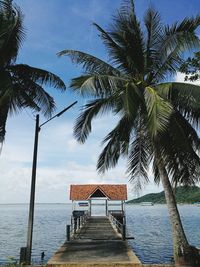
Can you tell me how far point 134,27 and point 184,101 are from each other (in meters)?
4.06

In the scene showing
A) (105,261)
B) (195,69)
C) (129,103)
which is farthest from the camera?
(105,261)

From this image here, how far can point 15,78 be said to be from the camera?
15891 mm

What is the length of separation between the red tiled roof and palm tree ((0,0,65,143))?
1985 centimetres

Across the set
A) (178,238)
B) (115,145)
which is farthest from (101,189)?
(178,238)

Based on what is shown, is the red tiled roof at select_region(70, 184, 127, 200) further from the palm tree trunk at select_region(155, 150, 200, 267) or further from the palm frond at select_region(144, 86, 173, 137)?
the palm frond at select_region(144, 86, 173, 137)

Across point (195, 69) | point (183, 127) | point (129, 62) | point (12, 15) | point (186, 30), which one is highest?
point (12, 15)

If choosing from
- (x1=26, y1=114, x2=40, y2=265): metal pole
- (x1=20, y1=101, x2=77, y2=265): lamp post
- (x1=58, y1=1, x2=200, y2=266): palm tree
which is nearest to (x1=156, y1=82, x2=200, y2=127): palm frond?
(x1=58, y1=1, x2=200, y2=266): palm tree

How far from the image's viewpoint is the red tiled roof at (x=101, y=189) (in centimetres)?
3528

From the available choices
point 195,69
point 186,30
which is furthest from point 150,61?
point 195,69

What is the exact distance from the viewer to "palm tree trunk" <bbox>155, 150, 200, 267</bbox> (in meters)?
12.1

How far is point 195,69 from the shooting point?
10938 mm

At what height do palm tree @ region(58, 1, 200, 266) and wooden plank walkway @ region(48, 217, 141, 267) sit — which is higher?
palm tree @ region(58, 1, 200, 266)

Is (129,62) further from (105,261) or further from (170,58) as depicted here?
(105,261)

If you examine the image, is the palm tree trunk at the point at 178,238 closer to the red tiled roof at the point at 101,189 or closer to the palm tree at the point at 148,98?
the palm tree at the point at 148,98
